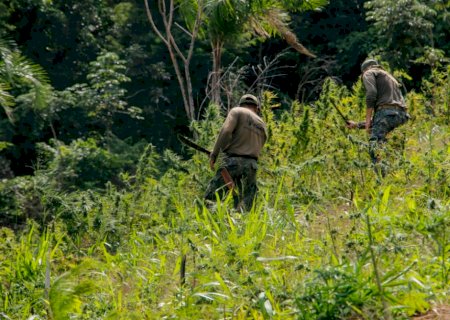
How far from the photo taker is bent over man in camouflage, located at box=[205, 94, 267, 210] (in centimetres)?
827

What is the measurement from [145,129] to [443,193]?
23739 millimetres

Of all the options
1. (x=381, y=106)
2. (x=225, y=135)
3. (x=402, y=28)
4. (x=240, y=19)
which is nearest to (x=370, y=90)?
(x=381, y=106)

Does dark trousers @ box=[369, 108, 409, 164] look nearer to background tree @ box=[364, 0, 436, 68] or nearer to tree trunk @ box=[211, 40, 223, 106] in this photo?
tree trunk @ box=[211, 40, 223, 106]

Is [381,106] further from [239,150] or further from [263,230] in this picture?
[263,230]

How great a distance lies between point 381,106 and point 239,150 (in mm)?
2032

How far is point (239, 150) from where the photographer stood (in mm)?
8406

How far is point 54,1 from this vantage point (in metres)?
27.1

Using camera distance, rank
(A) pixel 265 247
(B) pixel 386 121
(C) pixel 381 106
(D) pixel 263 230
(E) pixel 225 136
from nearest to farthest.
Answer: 1. (A) pixel 265 247
2. (D) pixel 263 230
3. (E) pixel 225 136
4. (B) pixel 386 121
5. (C) pixel 381 106

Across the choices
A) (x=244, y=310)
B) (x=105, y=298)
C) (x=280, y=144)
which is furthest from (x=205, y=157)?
(x=244, y=310)

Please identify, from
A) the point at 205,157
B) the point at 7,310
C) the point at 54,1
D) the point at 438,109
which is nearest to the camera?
the point at 7,310

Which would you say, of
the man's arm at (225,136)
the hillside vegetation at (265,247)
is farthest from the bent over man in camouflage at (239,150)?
the hillside vegetation at (265,247)

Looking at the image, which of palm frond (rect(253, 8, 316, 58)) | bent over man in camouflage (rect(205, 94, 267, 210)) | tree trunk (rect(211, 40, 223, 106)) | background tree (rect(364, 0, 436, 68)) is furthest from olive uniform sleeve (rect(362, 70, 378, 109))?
background tree (rect(364, 0, 436, 68))

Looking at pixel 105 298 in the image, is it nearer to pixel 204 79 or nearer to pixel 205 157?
pixel 205 157

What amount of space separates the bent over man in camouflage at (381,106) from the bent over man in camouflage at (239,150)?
1.55 metres
